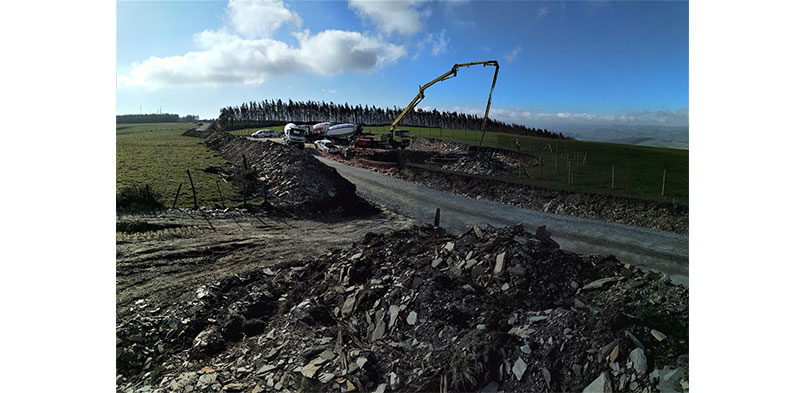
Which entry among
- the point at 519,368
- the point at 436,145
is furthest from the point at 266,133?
the point at 519,368

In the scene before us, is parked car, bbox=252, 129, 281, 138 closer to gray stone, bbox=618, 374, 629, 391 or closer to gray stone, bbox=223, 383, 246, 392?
gray stone, bbox=223, 383, 246, 392

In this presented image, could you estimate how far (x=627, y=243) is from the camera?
3.63 meters

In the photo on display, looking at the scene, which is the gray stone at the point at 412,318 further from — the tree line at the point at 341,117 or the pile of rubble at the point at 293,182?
the tree line at the point at 341,117

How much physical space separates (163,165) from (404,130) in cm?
258

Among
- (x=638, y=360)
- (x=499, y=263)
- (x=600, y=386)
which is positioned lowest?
(x=600, y=386)

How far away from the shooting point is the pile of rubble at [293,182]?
3.96m

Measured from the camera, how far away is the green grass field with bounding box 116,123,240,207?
3.76 meters

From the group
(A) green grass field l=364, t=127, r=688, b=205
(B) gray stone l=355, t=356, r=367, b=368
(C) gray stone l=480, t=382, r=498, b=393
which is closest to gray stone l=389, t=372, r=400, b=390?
(B) gray stone l=355, t=356, r=367, b=368

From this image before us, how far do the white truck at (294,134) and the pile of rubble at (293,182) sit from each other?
9 cm

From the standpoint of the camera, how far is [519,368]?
103 inches

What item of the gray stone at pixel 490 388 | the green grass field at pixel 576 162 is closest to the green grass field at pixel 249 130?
the green grass field at pixel 576 162

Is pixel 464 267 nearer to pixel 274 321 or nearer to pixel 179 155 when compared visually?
pixel 274 321

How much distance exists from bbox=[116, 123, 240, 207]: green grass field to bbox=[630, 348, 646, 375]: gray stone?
3.73 m

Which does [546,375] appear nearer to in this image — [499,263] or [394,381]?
[499,263]
